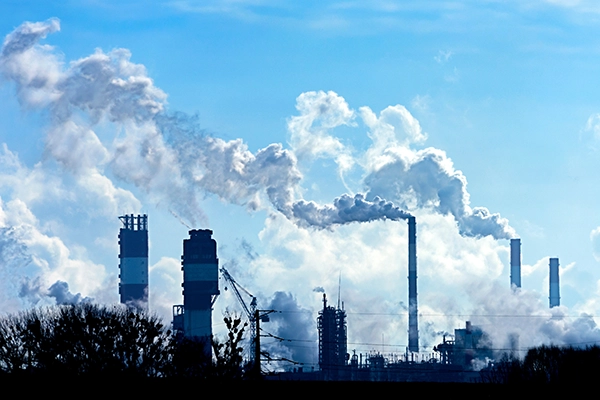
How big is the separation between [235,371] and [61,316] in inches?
835

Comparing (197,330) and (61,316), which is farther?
(197,330)

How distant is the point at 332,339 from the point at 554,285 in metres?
54.8

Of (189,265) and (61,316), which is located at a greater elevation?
(189,265)

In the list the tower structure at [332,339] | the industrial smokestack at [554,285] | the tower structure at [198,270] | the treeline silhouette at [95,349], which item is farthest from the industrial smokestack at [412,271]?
the treeline silhouette at [95,349]

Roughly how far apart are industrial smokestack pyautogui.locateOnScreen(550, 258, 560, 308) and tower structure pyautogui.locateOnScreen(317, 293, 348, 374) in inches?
1950

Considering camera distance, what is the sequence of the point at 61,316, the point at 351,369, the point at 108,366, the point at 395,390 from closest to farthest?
the point at 395,390, the point at 108,366, the point at 61,316, the point at 351,369

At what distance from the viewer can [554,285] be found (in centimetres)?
19312

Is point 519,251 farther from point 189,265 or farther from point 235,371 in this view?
point 235,371

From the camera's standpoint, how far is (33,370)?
57.0 m

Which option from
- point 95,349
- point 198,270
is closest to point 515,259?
point 198,270

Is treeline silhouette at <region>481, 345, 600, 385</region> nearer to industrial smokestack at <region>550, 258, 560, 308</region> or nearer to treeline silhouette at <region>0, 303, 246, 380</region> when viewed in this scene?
treeline silhouette at <region>0, 303, 246, 380</region>

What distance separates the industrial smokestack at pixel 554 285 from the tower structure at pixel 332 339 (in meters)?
49.5

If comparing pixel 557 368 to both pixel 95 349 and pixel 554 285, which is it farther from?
pixel 554 285

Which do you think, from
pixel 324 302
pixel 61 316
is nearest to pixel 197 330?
pixel 324 302
